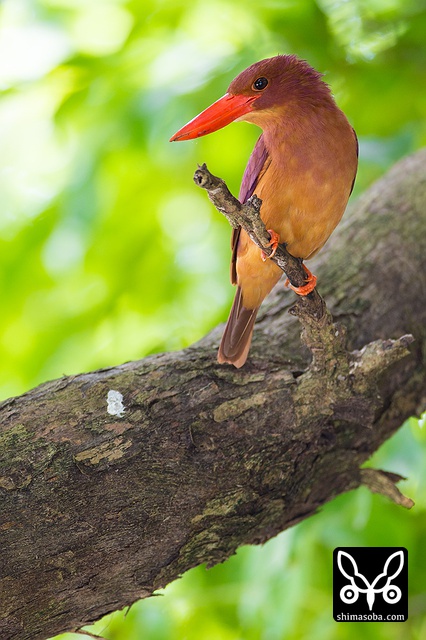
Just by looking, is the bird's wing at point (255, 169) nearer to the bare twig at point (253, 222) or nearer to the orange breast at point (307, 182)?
the orange breast at point (307, 182)

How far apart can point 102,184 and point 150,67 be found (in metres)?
0.63

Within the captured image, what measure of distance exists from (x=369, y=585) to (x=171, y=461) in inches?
49.0

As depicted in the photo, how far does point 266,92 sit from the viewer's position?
2527 millimetres

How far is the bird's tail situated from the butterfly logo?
106cm

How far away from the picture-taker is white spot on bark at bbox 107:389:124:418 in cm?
237

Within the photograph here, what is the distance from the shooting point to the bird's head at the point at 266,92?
2400 millimetres

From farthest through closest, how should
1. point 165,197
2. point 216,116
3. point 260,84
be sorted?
point 165,197
point 260,84
point 216,116

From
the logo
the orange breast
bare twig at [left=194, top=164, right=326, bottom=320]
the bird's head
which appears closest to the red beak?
the bird's head

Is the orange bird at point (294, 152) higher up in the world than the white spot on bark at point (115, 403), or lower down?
higher up

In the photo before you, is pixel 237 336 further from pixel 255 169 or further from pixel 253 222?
pixel 253 222

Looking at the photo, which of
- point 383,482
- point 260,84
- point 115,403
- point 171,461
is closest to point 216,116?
point 260,84

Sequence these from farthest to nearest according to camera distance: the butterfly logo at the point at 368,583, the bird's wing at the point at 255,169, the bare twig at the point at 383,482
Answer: the butterfly logo at the point at 368,583 < the bare twig at the point at 383,482 < the bird's wing at the point at 255,169

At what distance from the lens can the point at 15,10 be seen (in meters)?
3.43

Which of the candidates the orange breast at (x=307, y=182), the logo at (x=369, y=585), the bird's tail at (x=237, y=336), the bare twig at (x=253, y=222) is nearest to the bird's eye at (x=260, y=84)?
the orange breast at (x=307, y=182)
